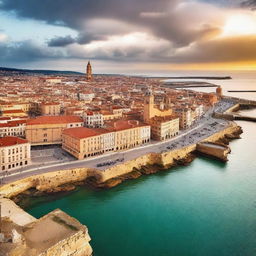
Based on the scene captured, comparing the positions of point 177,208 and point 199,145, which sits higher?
point 199,145

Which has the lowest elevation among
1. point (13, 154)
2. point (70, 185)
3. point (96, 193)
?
point (96, 193)

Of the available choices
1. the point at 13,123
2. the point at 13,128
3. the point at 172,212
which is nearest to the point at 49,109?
the point at 13,123

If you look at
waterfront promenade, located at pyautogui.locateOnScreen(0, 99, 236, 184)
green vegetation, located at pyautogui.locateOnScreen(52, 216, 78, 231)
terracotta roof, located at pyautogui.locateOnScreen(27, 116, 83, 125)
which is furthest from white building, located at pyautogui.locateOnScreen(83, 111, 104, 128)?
green vegetation, located at pyautogui.locateOnScreen(52, 216, 78, 231)

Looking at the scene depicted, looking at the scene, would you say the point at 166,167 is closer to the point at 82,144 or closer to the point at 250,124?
the point at 82,144

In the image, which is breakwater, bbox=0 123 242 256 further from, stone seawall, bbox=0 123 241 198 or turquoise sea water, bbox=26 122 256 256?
turquoise sea water, bbox=26 122 256 256

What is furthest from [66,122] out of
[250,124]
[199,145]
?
[250,124]

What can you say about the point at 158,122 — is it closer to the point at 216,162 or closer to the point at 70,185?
the point at 216,162
